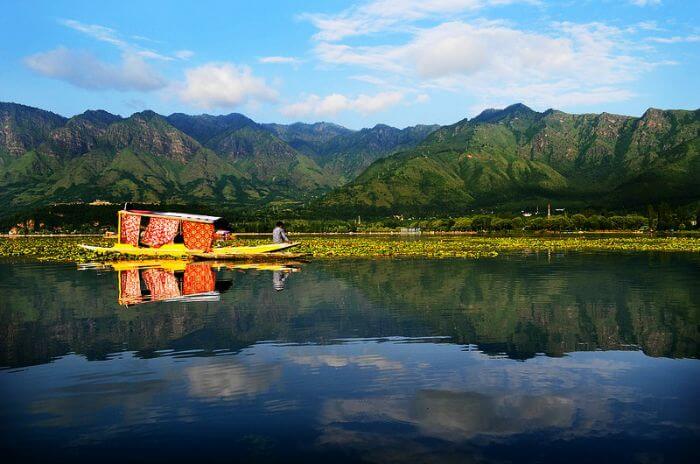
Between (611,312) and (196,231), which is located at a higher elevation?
(196,231)

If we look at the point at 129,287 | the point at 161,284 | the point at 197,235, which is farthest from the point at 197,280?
the point at 197,235

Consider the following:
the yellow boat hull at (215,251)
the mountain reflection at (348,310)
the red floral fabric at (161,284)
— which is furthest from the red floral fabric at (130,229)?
the mountain reflection at (348,310)

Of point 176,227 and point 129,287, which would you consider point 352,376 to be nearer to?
point 129,287

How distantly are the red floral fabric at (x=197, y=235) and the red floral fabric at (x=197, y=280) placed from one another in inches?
248

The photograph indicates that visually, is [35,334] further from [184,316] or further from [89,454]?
[89,454]

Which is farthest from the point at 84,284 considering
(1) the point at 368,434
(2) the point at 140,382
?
(1) the point at 368,434

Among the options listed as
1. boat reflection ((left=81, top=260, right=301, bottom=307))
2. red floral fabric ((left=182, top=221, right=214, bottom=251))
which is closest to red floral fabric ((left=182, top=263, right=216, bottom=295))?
boat reflection ((left=81, top=260, right=301, bottom=307))

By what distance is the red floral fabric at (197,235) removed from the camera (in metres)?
63.6

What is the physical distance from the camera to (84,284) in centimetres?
4225

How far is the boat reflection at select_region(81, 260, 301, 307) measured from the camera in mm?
34250

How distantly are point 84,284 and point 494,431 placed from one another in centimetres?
3790

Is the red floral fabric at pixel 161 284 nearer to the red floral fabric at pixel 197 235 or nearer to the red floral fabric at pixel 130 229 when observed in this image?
the red floral fabric at pixel 197 235

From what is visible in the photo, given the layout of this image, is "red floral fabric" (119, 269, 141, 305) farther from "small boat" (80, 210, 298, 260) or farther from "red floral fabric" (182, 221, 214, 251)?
"red floral fabric" (182, 221, 214, 251)

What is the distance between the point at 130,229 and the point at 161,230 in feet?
15.5
